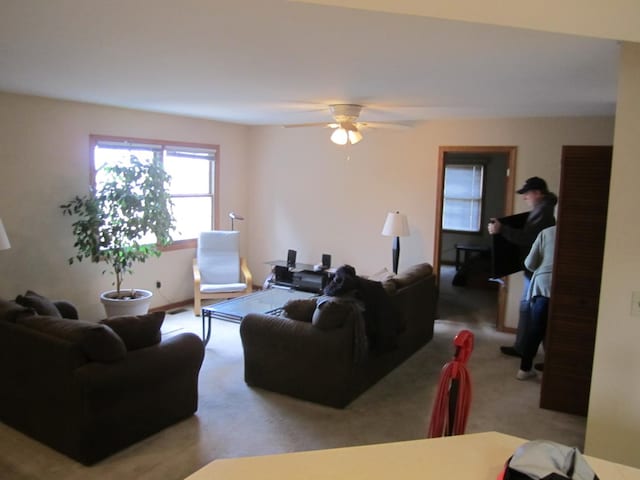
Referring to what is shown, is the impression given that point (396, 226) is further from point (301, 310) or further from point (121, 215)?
point (121, 215)

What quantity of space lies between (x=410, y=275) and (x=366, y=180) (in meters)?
1.84

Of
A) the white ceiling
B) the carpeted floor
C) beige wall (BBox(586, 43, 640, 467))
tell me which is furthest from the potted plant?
beige wall (BBox(586, 43, 640, 467))

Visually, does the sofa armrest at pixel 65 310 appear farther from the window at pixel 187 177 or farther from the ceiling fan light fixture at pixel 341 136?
the ceiling fan light fixture at pixel 341 136

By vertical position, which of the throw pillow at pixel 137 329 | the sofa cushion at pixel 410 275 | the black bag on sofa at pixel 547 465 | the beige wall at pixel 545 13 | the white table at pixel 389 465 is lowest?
the throw pillow at pixel 137 329

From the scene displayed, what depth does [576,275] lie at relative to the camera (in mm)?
3381

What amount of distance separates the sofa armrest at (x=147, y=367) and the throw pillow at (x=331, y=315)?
32.6 inches

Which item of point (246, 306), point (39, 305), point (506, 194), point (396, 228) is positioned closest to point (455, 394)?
point (39, 305)

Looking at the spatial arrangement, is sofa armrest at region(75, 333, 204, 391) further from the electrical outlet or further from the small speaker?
the small speaker

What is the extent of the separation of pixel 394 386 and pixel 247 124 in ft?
13.6

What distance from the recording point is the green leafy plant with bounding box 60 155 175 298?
4777 mm

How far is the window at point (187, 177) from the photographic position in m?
5.59

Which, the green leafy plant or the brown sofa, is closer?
the brown sofa

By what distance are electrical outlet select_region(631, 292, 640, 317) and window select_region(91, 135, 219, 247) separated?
4386 mm

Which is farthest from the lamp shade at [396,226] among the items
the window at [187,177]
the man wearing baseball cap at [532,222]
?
the window at [187,177]
